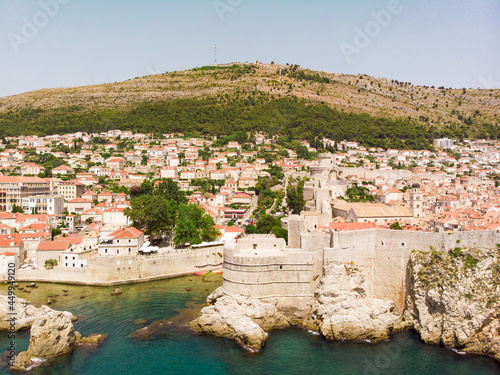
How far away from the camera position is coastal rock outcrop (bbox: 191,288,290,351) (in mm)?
21719

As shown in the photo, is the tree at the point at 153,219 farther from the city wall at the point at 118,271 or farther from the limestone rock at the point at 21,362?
the limestone rock at the point at 21,362

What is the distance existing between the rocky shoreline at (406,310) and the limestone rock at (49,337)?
6306 mm

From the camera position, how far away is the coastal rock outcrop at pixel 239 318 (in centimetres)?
2172

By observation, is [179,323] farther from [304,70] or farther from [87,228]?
[304,70]

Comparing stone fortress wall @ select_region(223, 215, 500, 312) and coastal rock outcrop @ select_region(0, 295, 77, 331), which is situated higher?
stone fortress wall @ select_region(223, 215, 500, 312)

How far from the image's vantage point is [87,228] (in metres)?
40.4

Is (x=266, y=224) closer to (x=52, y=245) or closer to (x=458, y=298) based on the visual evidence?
(x=52, y=245)

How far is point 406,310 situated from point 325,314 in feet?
14.5

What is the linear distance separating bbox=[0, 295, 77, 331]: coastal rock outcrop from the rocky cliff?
7.83 metres

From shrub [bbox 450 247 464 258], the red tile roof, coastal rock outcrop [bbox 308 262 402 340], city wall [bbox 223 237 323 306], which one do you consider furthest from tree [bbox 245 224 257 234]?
shrub [bbox 450 247 464 258]

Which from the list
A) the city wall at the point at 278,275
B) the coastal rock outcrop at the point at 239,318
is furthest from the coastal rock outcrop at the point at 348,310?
the coastal rock outcrop at the point at 239,318

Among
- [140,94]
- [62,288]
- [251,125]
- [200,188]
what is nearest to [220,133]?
[251,125]

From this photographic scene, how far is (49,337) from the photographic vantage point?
20547mm

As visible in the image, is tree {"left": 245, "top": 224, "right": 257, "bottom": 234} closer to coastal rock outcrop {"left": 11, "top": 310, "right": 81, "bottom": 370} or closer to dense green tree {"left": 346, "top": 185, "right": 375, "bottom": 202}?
dense green tree {"left": 346, "top": 185, "right": 375, "bottom": 202}
